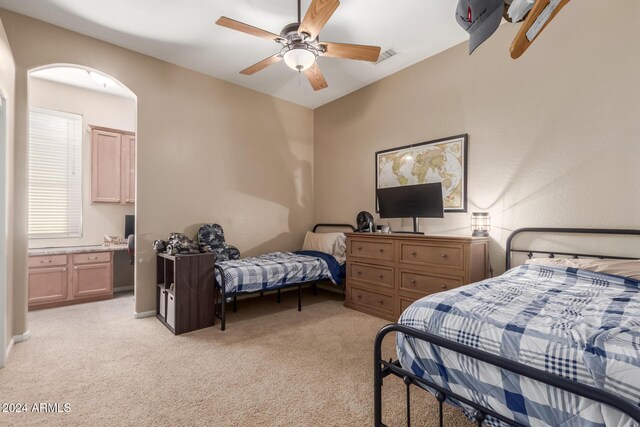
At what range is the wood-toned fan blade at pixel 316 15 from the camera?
6.74 feet

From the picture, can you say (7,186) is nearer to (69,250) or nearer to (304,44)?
(69,250)

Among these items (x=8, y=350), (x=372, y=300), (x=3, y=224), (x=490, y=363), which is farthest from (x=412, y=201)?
(x=8, y=350)

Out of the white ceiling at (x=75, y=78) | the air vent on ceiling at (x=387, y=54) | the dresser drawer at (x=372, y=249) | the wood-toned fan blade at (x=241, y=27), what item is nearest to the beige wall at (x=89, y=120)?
the white ceiling at (x=75, y=78)

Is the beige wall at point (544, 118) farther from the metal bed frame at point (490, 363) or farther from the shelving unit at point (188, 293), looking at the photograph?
the shelving unit at point (188, 293)

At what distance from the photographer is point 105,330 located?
125 inches

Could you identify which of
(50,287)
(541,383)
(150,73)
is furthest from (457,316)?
(50,287)

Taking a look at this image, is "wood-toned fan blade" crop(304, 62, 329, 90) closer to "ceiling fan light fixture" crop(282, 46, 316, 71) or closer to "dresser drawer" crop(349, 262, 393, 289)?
"ceiling fan light fixture" crop(282, 46, 316, 71)

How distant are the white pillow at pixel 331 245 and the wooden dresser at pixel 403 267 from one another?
0.89ft

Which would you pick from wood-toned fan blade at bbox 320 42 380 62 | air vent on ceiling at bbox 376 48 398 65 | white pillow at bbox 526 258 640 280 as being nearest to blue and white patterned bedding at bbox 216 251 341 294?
wood-toned fan blade at bbox 320 42 380 62

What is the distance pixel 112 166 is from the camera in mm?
4758

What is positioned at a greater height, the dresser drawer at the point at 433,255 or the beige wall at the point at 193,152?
the beige wall at the point at 193,152

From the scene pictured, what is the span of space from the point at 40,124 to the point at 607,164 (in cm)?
665

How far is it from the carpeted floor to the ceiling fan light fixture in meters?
2.54

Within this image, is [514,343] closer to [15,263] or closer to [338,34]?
[338,34]
